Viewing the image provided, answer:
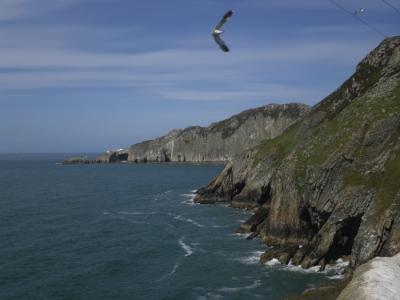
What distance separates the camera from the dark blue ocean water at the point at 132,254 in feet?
168

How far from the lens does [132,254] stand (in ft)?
213

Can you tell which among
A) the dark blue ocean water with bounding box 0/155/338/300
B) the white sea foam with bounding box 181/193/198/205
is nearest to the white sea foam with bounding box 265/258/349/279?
the dark blue ocean water with bounding box 0/155/338/300

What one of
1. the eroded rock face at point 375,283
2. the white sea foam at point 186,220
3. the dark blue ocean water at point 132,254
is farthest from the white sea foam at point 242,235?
the eroded rock face at point 375,283

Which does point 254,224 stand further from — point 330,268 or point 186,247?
point 330,268

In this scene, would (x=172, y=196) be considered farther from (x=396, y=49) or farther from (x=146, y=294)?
(x=146, y=294)

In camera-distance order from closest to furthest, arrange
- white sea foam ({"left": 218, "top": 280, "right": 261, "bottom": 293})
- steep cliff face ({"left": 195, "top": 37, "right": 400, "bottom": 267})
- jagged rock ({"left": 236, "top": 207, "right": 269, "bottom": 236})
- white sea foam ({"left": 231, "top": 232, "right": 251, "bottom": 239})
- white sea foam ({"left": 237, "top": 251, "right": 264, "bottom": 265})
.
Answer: steep cliff face ({"left": 195, "top": 37, "right": 400, "bottom": 267}) < white sea foam ({"left": 218, "top": 280, "right": 261, "bottom": 293}) < white sea foam ({"left": 237, "top": 251, "right": 264, "bottom": 265}) < white sea foam ({"left": 231, "top": 232, "right": 251, "bottom": 239}) < jagged rock ({"left": 236, "top": 207, "right": 269, "bottom": 236})

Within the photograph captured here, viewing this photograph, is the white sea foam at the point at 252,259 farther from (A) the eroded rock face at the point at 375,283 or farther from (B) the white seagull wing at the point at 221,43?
(B) the white seagull wing at the point at 221,43

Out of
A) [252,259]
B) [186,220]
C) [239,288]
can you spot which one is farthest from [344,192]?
[186,220]

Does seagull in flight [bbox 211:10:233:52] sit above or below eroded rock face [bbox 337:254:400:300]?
above

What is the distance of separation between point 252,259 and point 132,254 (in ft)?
48.0

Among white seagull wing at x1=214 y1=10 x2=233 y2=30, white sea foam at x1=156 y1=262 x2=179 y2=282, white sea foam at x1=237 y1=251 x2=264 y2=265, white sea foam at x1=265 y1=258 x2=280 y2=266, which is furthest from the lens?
white sea foam at x1=237 y1=251 x2=264 y2=265

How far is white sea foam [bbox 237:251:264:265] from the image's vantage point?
59.4 m

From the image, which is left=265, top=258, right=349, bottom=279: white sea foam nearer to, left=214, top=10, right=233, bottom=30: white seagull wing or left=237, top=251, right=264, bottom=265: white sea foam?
left=237, top=251, right=264, bottom=265: white sea foam

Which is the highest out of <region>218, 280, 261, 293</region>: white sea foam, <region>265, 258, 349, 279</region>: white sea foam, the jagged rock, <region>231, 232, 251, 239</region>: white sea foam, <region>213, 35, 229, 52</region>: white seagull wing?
<region>213, 35, 229, 52</region>: white seagull wing
